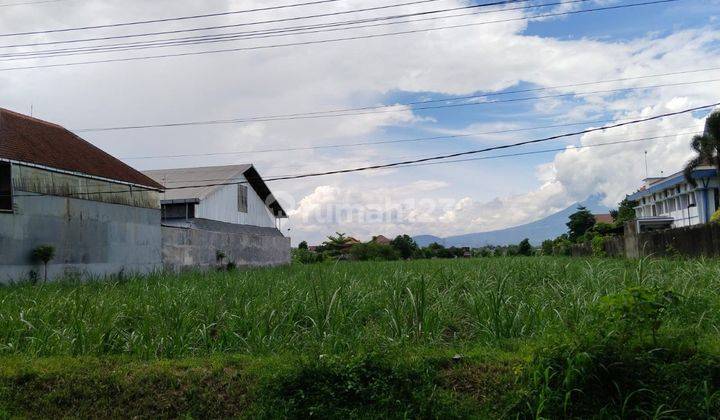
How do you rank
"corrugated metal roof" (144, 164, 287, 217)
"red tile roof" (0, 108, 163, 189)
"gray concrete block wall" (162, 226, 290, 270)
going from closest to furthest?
"red tile roof" (0, 108, 163, 189) → "gray concrete block wall" (162, 226, 290, 270) → "corrugated metal roof" (144, 164, 287, 217)

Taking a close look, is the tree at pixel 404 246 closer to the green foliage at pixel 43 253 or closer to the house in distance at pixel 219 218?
the house in distance at pixel 219 218

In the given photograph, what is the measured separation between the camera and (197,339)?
20.9ft

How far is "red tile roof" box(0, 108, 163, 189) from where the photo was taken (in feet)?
49.1

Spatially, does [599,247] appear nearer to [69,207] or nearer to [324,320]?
[69,207]

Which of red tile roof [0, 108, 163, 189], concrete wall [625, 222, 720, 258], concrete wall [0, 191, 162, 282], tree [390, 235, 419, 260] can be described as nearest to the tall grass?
concrete wall [625, 222, 720, 258]

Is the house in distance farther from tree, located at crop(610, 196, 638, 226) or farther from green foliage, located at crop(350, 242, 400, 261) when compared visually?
tree, located at crop(610, 196, 638, 226)

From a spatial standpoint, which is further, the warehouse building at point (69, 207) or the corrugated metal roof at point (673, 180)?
the corrugated metal roof at point (673, 180)

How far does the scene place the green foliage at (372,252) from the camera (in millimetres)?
39344

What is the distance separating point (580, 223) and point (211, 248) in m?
46.2

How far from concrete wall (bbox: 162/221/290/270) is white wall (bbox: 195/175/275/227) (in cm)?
39

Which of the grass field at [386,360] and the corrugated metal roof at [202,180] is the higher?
the corrugated metal roof at [202,180]

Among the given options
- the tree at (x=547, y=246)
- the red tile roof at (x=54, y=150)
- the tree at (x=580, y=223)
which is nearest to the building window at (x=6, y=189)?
the red tile roof at (x=54, y=150)

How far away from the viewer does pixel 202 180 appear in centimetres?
2741

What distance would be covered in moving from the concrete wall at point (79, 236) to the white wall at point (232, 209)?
15.6 ft
